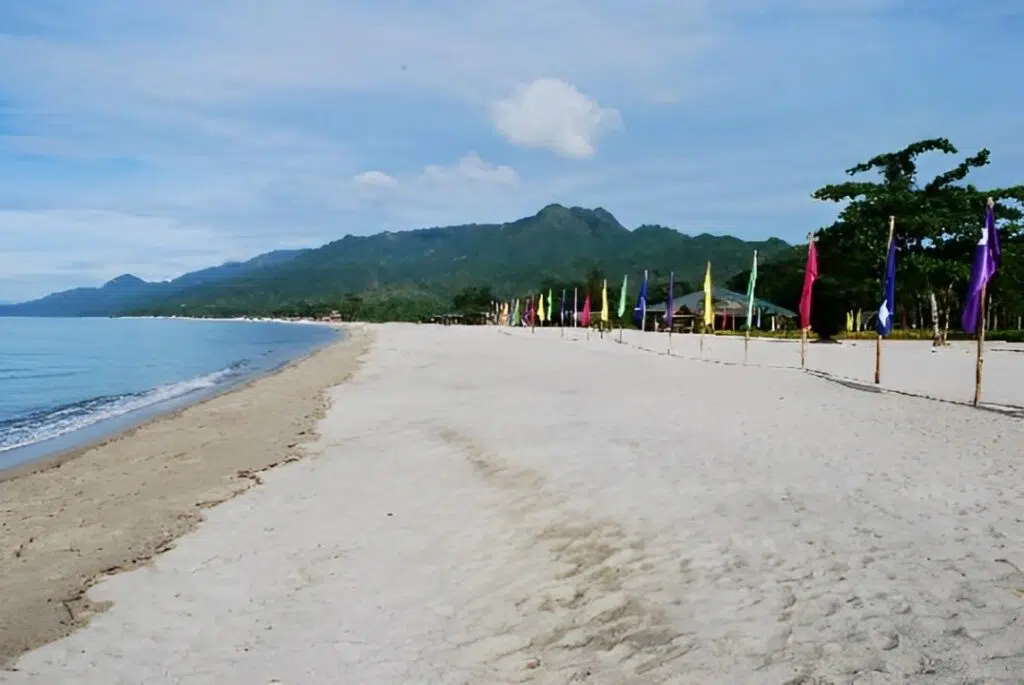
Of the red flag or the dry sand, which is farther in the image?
the red flag

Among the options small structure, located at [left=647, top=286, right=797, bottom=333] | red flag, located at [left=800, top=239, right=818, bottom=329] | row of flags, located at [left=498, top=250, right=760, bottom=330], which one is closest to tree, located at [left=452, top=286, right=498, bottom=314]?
row of flags, located at [left=498, top=250, right=760, bottom=330]

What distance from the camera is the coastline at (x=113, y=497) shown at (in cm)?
617

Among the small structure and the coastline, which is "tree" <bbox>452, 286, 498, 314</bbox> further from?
the coastline

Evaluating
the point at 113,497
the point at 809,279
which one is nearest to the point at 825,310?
the point at 809,279

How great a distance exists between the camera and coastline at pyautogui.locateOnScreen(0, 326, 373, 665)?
6.17m

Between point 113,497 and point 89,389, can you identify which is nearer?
A: point 113,497

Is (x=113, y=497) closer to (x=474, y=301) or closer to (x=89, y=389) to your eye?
(x=89, y=389)

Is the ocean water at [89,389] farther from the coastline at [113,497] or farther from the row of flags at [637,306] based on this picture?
the row of flags at [637,306]

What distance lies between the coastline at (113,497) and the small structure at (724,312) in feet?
163

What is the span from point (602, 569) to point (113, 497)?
7251 mm

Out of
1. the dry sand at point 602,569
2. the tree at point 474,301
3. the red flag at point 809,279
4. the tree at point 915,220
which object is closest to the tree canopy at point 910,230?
the tree at point 915,220

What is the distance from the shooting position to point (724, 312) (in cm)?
6297

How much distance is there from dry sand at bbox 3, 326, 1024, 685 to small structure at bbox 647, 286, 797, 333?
170ft

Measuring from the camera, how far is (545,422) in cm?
1380
